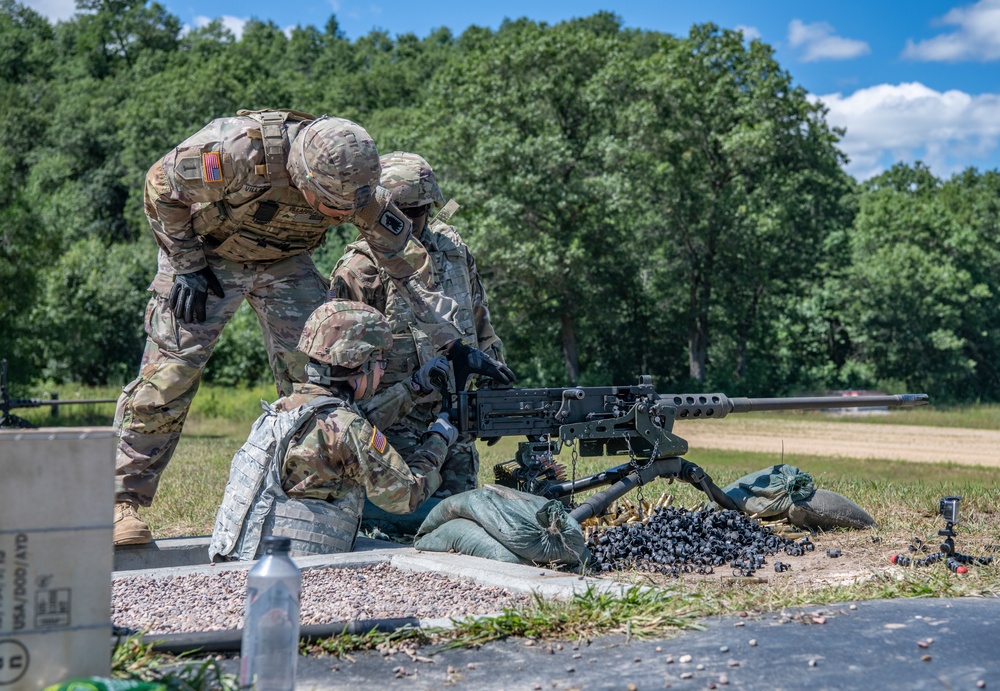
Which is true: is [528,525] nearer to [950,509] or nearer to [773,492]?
[950,509]

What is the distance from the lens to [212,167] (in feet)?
20.9

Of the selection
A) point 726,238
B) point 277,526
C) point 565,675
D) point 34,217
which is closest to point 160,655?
point 565,675

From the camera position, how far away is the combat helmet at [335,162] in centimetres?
613

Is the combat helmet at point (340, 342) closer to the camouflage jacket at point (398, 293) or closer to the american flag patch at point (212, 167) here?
the american flag patch at point (212, 167)

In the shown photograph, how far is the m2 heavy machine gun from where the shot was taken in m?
6.78

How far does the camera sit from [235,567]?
544 cm

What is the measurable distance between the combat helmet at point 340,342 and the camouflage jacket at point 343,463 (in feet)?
0.36

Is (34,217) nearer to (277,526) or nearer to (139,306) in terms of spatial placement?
(139,306)

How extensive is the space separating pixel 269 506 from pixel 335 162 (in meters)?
1.88

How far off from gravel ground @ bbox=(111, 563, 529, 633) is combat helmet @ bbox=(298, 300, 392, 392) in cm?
99

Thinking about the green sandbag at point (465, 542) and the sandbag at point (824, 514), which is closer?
the green sandbag at point (465, 542)

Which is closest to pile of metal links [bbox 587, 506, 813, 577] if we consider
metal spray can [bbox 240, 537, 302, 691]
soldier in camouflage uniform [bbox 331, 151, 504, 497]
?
soldier in camouflage uniform [bbox 331, 151, 504, 497]

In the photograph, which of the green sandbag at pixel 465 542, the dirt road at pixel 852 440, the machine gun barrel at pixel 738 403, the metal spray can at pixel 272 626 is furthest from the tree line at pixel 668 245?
the metal spray can at pixel 272 626

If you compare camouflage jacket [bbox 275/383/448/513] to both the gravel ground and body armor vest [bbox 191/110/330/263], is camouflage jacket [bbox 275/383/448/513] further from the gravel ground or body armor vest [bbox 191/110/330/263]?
body armor vest [bbox 191/110/330/263]
